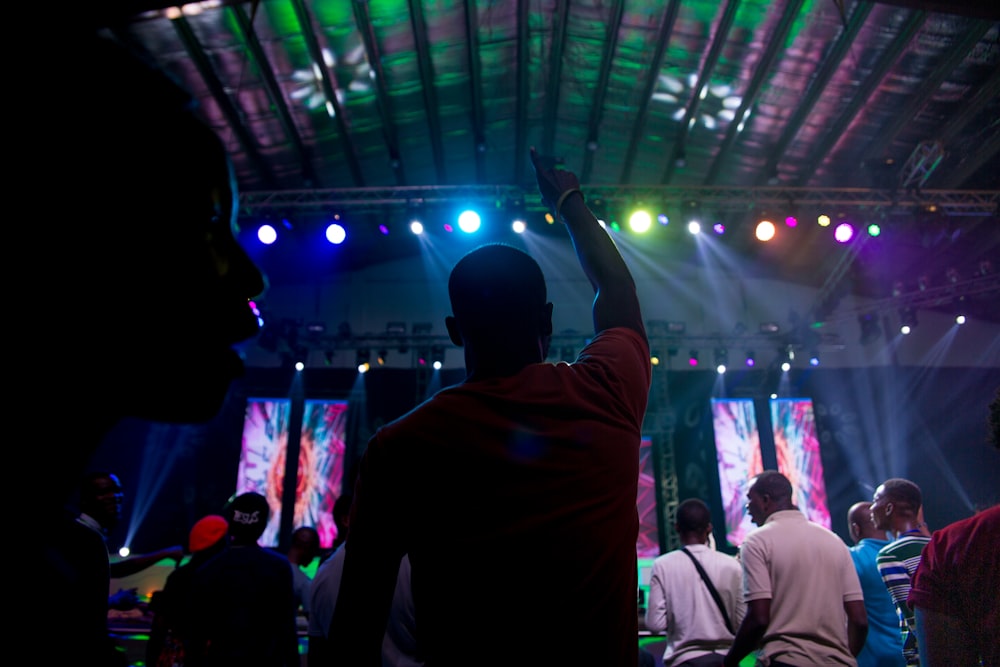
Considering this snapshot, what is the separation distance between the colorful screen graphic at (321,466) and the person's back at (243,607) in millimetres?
7621

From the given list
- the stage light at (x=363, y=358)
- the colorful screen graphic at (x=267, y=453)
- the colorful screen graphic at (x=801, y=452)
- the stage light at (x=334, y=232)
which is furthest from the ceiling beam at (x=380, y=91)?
the colorful screen graphic at (x=801, y=452)

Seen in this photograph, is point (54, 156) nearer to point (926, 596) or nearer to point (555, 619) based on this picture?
point (555, 619)

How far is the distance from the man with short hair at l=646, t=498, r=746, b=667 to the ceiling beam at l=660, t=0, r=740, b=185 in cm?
592

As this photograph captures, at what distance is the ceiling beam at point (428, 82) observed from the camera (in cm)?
678

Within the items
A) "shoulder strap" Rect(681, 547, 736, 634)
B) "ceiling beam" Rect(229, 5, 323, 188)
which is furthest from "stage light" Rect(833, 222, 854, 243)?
"ceiling beam" Rect(229, 5, 323, 188)

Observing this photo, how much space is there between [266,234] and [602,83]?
208 inches

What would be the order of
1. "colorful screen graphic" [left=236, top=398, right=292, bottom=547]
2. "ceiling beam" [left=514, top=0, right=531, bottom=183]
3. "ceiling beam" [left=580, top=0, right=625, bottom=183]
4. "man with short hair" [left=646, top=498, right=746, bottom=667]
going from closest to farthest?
"man with short hair" [left=646, top=498, right=746, bottom=667] → "ceiling beam" [left=580, top=0, right=625, bottom=183] → "ceiling beam" [left=514, top=0, right=531, bottom=183] → "colorful screen graphic" [left=236, top=398, right=292, bottom=547]

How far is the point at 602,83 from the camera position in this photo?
803 centimetres

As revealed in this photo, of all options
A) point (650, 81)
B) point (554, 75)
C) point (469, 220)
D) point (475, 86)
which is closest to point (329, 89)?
point (475, 86)

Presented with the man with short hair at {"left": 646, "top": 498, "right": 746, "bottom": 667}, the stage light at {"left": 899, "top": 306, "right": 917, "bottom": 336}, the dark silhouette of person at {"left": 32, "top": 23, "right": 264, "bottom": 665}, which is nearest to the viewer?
the dark silhouette of person at {"left": 32, "top": 23, "right": 264, "bottom": 665}

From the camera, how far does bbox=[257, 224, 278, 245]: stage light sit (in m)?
8.02

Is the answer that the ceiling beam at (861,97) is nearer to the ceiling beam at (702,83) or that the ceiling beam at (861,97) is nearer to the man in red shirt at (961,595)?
the ceiling beam at (702,83)

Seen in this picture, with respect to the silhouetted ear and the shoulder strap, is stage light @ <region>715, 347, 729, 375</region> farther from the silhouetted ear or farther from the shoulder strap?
the silhouetted ear

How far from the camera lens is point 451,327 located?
119cm
